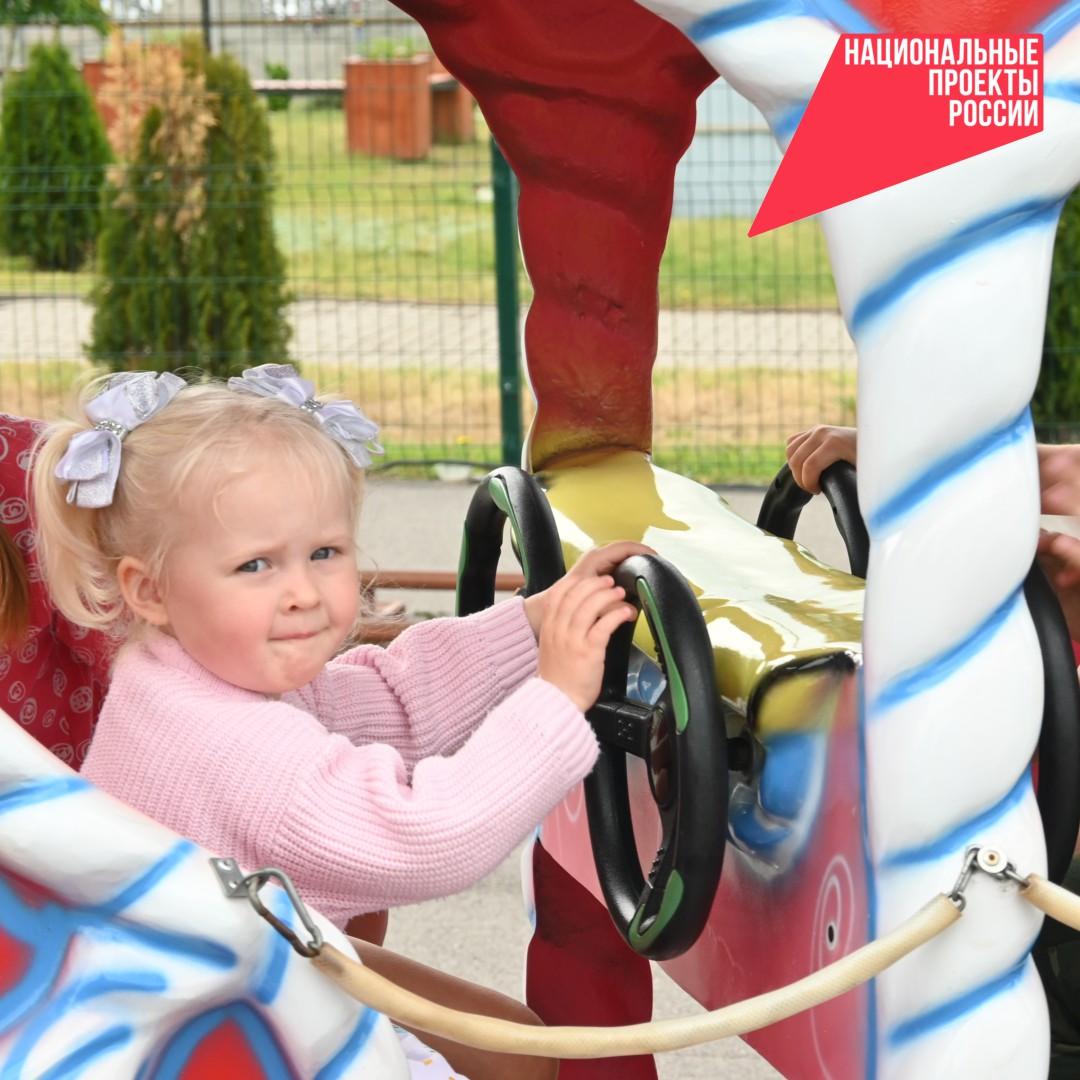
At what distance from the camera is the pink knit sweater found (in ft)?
4.27

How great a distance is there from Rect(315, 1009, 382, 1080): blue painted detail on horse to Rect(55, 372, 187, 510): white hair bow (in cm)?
46

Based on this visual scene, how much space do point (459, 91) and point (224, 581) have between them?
9.36 meters

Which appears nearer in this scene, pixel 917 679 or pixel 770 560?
pixel 917 679

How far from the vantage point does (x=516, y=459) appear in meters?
5.21

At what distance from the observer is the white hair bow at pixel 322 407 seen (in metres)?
1.51

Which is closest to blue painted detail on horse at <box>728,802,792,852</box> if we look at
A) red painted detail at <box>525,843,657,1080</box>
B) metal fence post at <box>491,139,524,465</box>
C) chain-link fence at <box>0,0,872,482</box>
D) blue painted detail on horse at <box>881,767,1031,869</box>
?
blue painted detail on horse at <box>881,767,1031,869</box>

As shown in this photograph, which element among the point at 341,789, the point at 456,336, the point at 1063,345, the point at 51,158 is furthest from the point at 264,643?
the point at 51,158

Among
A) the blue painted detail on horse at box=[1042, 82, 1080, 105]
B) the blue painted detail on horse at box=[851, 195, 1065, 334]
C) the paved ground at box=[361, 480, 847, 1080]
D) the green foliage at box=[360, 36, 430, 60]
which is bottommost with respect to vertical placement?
the paved ground at box=[361, 480, 847, 1080]

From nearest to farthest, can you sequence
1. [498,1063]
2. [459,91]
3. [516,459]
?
[498,1063]
[516,459]
[459,91]

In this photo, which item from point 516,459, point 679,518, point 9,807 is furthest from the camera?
point 516,459

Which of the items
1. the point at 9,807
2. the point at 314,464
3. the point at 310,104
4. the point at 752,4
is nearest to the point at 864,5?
the point at 752,4

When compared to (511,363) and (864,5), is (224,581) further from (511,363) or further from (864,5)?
(511,363)

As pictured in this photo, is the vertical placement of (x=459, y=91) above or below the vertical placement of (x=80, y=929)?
above

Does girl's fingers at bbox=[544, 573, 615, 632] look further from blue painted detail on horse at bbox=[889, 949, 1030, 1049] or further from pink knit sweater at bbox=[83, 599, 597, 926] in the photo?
blue painted detail on horse at bbox=[889, 949, 1030, 1049]
